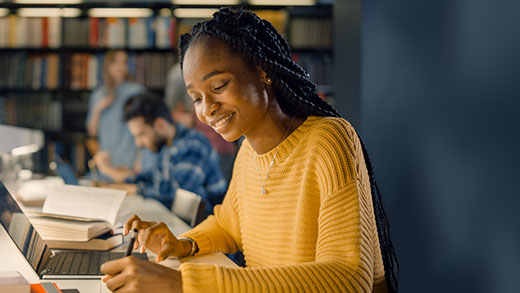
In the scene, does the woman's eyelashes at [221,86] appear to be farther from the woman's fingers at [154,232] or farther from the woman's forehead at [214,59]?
the woman's fingers at [154,232]

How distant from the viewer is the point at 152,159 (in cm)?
333

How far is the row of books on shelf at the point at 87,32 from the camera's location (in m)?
4.61

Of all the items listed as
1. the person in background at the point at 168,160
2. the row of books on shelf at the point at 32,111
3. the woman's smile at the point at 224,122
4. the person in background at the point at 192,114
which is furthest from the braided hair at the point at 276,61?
the row of books on shelf at the point at 32,111

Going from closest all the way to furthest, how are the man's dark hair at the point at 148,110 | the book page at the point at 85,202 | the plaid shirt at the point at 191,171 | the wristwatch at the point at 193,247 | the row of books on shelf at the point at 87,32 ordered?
the wristwatch at the point at 193,247 → the book page at the point at 85,202 → the plaid shirt at the point at 191,171 → the man's dark hair at the point at 148,110 → the row of books on shelf at the point at 87,32

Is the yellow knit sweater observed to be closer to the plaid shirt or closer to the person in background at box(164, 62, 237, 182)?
the plaid shirt

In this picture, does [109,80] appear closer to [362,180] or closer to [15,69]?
[15,69]

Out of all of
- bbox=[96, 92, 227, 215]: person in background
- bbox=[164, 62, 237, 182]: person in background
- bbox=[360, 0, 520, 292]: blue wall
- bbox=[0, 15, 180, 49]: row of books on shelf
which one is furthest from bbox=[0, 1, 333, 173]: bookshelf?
bbox=[360, 0, 520, 292]: blue wall

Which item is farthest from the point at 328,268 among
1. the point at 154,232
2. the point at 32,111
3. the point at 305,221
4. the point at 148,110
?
the point at 32,111

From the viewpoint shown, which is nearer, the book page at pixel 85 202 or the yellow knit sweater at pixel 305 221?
the yellow knit sweater at pixel 305 221

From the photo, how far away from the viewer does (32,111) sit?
4.68 metres

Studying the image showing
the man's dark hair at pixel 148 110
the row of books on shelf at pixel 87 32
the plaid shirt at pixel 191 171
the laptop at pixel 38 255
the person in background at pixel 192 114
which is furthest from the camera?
the row of books on shelf at pixel 87 32

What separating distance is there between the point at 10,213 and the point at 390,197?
1394mm

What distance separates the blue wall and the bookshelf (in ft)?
8.43

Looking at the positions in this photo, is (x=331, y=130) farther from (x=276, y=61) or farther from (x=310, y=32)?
(x=310, y=32)
